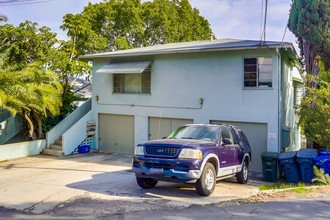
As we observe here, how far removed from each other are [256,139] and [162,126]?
4.54 m

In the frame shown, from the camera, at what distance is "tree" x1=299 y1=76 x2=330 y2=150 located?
11602 mm

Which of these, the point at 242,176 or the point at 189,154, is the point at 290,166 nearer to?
the point at 242,176

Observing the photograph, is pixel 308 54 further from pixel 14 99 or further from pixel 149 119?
pixel 14 99

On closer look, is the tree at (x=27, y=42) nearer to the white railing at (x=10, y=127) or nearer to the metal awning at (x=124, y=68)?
the white railing at (x=10, y=127)

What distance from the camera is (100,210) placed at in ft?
24.3

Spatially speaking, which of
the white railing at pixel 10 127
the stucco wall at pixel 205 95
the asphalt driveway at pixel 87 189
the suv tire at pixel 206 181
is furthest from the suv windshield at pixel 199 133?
the white railing at pixel 10 127

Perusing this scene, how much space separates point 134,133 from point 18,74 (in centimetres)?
602

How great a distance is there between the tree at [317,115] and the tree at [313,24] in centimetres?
189

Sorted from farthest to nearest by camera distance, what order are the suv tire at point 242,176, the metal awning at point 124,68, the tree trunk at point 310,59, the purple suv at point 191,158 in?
the metal awning at point 124,68
the tree trunk at point 310,59
the suv tire at point 242,176
the purple suv at point 191,158

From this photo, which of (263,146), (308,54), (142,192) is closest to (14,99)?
(142,192)

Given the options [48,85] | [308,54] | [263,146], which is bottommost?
[263,146]

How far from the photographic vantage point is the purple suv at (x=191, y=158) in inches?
328

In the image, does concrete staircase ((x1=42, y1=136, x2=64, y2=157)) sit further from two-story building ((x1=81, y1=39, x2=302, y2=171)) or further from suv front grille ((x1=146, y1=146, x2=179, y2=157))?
suv front grille ((x1=146, y1=146, x2=179, y2=157))

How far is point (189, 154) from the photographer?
8.40m
